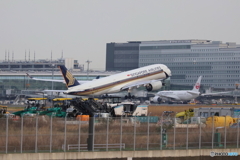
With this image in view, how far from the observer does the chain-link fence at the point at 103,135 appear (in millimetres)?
34781

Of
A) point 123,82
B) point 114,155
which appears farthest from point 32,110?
point 114,155

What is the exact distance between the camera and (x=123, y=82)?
107 meters

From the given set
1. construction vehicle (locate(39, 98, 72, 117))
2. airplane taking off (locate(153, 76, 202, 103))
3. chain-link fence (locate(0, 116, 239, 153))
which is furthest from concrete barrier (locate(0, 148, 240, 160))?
airplane taking off (locate(153, 76, 202, 103))

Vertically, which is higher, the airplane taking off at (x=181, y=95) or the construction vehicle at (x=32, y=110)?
the construction vehicle at (x=32, y=110)

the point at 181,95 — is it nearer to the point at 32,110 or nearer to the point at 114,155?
the point at 32,110

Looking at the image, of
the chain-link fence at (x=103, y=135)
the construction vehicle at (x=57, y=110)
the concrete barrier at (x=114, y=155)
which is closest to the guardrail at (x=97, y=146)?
the chain-link fence at (x=103, y=135)

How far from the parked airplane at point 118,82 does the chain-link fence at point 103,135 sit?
2283 inches

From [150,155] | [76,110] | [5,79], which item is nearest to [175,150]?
[150,155]

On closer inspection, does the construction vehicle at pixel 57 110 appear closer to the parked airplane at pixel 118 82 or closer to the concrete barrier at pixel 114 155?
the parked airplane at pixel 118 82

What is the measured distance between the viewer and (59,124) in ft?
120

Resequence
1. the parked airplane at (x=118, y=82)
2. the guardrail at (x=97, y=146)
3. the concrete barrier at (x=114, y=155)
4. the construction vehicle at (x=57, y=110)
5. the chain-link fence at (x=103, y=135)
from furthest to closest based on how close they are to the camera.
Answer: the parked airplane at (x=118, y=82), the construction vehicle at (x=57, y=110), the guardrail at (x=97, y=146), the chain-link fence at (x=103, y=135), the concrete barrier at (x=114, y=155)

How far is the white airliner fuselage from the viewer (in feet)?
329

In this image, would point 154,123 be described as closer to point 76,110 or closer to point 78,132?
point 78,132

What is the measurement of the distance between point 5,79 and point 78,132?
165651 mm
